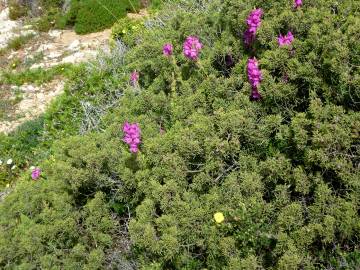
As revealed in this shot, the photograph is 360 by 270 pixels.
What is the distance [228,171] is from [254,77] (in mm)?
712

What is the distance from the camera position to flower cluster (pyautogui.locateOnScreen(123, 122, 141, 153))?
3492 millimetres

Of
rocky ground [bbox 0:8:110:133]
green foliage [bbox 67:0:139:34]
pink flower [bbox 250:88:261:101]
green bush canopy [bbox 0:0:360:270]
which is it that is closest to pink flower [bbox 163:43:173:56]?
green bush canopy [bbox 0:0:360:270]

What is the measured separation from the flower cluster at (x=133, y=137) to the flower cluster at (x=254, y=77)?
89 centimetres

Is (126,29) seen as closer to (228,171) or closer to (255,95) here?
(255,95)

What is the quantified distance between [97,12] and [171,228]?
7.62 meters

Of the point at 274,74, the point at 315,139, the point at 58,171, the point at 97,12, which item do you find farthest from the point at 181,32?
the point at 97,12

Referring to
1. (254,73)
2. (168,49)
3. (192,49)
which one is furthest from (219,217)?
(168,49)

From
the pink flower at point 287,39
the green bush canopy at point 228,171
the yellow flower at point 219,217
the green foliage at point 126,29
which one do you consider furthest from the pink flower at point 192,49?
the green foliage at point 126,29

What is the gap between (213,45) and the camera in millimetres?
4281

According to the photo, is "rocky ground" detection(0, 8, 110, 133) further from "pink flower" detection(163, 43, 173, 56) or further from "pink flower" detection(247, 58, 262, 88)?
"pink flower" detection(247, 58, 262, 88)

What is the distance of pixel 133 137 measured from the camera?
11.6 feet

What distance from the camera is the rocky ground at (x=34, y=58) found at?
7.79m

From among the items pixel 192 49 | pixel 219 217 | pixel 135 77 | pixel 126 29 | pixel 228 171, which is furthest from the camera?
pixel 126 29

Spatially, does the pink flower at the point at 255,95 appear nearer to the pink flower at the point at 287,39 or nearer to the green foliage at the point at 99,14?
the pink flower at the point at 287,39
